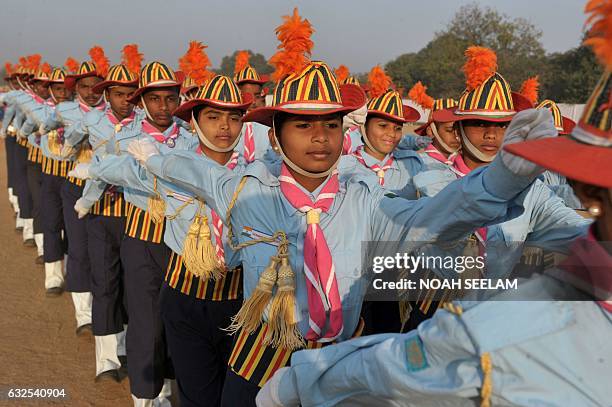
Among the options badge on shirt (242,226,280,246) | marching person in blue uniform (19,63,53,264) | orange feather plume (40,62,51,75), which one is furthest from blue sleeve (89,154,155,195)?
orange feather plume (40,62,51,75)

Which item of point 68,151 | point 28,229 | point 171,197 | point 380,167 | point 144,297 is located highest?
point 380,167

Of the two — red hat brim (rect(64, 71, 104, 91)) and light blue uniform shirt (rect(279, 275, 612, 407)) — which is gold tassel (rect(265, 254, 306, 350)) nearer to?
light blue uniform shirt (rect(279, 275, 612, 407))

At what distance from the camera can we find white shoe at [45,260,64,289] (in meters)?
7.54

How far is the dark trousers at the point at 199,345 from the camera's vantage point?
3617 mm

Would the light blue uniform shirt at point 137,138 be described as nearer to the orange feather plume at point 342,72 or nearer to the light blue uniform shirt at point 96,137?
the light blue uniform shirt at point 96,137

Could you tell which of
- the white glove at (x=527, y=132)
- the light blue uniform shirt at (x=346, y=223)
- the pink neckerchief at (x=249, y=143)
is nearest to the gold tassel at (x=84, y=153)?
the pink neckerchief at (x=249, y=143)

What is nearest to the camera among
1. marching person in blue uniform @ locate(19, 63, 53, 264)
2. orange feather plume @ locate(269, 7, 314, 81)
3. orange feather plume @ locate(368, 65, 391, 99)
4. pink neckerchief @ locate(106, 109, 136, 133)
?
orange feather plume @ locate(269, 7, 314, 81)

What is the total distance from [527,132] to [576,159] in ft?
1.52

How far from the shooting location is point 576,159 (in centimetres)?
122

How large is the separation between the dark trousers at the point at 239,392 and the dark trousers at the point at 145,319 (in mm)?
1852

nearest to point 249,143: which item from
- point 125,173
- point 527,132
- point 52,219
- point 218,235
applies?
point 125,173

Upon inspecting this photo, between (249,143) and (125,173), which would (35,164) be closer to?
(249,143)

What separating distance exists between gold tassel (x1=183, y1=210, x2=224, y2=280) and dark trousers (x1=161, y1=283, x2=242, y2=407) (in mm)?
270

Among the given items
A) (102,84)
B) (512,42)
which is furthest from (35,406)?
(512,42)
